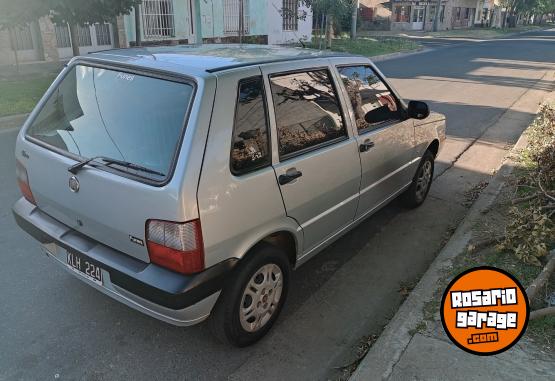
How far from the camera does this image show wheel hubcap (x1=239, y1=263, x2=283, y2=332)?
2893 millimetres

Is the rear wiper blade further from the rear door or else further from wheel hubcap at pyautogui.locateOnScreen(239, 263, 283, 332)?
wheel hubcap at pyautogui.locateOnScreen(239, 263, 283, 332)

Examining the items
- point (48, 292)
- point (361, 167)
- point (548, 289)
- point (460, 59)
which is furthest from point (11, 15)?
point (460, 59)

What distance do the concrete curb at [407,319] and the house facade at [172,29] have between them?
11.7 m

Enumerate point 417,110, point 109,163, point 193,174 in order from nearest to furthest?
point 193,174 < point 109,163 < point 417,110

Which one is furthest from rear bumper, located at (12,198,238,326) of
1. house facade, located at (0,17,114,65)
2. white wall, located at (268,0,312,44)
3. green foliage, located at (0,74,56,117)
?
white wall, located at (268,0,312,44)

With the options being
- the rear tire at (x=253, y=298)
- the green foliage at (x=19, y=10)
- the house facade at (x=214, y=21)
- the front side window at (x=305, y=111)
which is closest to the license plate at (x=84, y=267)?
the rear tire at (x=253, y=298)

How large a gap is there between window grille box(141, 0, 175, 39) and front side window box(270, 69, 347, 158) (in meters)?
18.2

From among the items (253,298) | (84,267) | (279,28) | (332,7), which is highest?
(332,7)

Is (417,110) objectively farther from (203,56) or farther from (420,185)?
(203,56)

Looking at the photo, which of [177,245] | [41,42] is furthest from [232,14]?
[177,245]

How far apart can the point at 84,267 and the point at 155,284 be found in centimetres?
62

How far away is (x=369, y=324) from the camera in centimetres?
335

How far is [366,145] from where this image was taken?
3768 millimetres

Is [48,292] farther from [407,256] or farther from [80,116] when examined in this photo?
[407,256]
